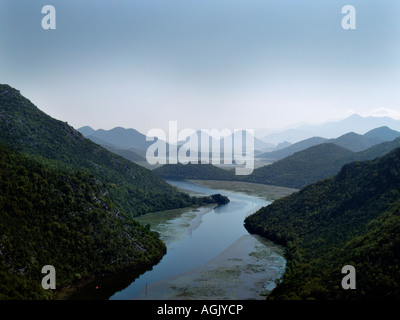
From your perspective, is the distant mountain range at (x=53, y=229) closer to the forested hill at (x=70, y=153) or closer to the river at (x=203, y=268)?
the forested hill at (x=70, y=153)

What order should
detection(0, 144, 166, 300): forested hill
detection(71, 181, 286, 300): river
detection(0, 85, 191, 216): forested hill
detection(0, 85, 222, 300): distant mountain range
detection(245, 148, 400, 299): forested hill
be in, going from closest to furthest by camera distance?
detection(245, 148, 400, 299): forested hill < detection(0, 144, 166, 300): forested hill < detection(0, 85, 222, 300): distant mountain range < detection(71, 181, 286, 300): river < detection(0, 85, 191, 216): forested hill

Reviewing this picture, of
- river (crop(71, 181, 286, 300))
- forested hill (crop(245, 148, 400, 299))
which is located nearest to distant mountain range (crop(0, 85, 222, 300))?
river (crop(71, 181, 286, 300))

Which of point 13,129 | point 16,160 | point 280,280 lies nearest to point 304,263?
point 280,280

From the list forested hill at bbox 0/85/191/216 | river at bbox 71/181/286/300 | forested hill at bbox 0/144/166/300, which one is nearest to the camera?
forested hill at bbox 0/144/166/300

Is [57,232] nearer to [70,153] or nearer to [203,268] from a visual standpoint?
[203,268]

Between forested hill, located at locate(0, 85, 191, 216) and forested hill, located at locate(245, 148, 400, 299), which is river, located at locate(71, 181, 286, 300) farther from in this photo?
forested hill, located at locate(0, 85, 191, 216)

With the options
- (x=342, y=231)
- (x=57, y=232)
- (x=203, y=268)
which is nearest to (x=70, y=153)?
(x=57, y=232)
